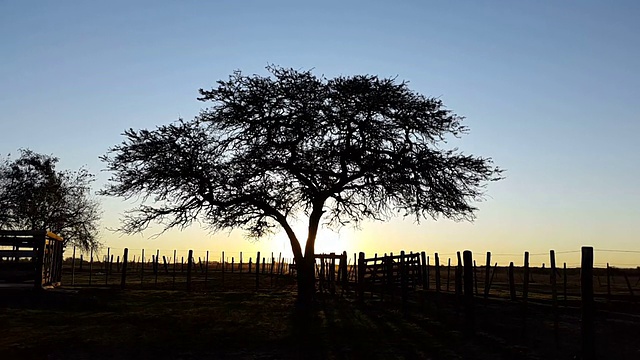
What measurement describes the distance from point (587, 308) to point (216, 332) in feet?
38.7

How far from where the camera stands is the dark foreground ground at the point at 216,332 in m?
17.5

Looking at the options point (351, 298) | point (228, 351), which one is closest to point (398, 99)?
point (351, 298)

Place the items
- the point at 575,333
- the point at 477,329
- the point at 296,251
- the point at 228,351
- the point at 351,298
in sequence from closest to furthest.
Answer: the point at 228,351
the point at 575,333
the point at 477,329
the point at 296,251
the point at 351,298

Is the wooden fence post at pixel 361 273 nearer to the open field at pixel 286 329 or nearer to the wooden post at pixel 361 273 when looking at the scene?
the wooden post at pixel 361 273

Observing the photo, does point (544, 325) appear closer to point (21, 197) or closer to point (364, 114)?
point (364, 114)

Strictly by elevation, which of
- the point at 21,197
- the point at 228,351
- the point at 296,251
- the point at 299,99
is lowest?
the point at 228,351

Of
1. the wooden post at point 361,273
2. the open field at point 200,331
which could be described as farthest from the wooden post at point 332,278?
the open field at point 200,331

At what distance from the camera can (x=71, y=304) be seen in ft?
84.2

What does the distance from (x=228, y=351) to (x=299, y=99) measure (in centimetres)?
1563

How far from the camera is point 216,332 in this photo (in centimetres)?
2108

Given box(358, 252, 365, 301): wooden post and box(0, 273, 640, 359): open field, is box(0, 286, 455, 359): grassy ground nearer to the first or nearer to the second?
box(0, 273, 640, 359): open field

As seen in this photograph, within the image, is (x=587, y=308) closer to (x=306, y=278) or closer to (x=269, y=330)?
(x=269, y=330)

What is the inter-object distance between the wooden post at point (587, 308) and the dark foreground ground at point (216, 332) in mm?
921

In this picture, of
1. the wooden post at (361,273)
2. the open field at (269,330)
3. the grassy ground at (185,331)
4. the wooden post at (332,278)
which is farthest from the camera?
the wooden post at (332,278)
